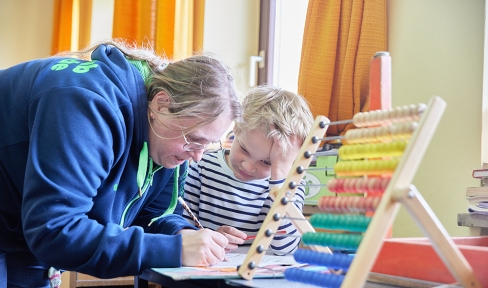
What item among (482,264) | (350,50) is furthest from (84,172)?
(350,50)

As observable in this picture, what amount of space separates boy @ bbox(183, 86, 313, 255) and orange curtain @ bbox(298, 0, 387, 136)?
0.58 meters

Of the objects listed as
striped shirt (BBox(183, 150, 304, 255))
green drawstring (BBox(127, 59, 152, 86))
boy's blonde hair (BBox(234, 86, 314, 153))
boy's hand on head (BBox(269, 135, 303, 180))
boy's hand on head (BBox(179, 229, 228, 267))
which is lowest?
striped shirt (BBox(183, 150, 304, 255))

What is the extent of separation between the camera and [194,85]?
125 centimetres

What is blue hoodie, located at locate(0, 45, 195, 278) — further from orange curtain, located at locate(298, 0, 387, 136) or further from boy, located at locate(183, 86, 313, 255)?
orange curtain, located at locate(298, 0, 387, 136)

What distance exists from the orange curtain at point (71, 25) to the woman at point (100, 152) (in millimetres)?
2675

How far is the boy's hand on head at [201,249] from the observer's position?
108cm

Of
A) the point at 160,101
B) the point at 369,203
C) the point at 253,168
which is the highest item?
the point at 160,101

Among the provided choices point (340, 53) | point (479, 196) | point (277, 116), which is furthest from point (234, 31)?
point (479, 196)

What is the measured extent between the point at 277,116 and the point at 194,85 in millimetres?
539

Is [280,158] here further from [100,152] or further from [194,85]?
[100,152]

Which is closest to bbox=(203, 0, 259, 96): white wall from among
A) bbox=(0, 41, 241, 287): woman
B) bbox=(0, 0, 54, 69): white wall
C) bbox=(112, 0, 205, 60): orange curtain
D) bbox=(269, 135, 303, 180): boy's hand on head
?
bbox=(112, 0, 205, 60): orange curtain

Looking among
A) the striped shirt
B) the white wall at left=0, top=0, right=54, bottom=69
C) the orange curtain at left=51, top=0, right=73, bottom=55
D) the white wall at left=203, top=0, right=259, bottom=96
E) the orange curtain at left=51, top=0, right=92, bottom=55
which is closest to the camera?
the striped shirt

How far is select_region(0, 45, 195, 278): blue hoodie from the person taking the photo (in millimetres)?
993

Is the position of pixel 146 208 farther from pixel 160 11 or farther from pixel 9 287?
pixel 160 11
